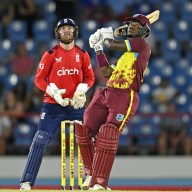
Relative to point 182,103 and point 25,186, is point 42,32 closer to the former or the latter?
point 182,103

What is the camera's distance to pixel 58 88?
787 cm

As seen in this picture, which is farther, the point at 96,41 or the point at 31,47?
the point at 31,47

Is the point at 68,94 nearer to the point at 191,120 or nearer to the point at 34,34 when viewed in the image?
the point at 191,120

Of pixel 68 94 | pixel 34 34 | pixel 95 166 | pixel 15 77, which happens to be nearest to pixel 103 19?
pixel 34 34

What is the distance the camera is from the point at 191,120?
472 inches

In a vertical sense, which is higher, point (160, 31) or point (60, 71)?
point (160, 31)

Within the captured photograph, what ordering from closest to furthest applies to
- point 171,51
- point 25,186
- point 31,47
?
point 25,186
point 31,47
point 171,51

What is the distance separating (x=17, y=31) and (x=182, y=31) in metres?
2.75

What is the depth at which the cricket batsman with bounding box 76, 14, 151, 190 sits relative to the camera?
716cm

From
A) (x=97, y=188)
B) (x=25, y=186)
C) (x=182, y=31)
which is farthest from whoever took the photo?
(x=182, y=31)

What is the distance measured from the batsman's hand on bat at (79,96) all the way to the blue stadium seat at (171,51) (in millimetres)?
5876

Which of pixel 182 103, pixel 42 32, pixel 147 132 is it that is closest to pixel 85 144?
pixel 147 132

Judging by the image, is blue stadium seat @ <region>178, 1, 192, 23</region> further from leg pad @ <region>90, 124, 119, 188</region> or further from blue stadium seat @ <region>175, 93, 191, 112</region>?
leg pad @ <region>90, 124, 119, 188</region>

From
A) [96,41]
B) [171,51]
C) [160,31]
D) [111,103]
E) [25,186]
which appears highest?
[160,31]
